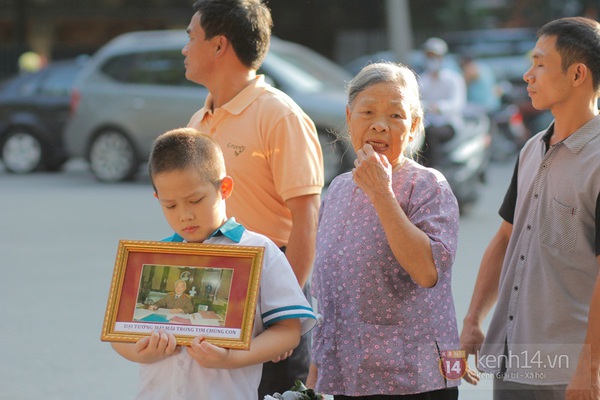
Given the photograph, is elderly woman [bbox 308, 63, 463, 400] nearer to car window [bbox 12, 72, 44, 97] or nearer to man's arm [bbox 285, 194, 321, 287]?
man's arm [bbox 285, 194, 321, 287]

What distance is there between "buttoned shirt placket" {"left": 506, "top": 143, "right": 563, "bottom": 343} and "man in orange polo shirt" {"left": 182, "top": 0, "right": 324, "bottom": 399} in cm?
72

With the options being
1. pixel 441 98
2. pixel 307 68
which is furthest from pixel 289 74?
pixel 441 98

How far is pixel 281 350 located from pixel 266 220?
2.99ft

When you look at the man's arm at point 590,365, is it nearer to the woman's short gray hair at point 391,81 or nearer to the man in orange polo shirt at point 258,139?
the woman's short gray hair at point 391,81

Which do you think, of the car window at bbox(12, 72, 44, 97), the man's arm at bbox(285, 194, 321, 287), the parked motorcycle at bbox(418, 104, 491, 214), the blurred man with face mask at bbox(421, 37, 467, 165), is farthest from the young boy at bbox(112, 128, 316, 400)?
the car window at bbox(12, 72, 44, 97)

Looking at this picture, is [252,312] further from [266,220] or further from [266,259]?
[266,220]

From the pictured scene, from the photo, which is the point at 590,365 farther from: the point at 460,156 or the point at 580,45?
the point at 460,156

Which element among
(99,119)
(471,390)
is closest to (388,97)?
(471,390)

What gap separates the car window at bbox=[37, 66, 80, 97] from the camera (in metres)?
16.3

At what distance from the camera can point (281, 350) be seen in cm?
291

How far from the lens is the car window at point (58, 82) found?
16297 millimetres

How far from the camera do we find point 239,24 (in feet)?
12.6

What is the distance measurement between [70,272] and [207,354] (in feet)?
20.8

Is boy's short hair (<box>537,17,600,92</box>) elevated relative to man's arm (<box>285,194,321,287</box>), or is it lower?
elevated
